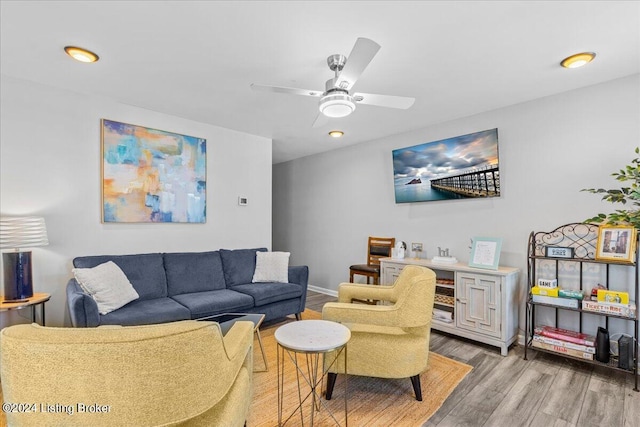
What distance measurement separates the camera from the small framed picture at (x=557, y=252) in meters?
2.67

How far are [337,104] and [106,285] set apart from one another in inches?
95.9

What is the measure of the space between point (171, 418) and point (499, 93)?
3.48 meters

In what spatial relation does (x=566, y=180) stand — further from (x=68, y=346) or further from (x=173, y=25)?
(x=68, y=346)

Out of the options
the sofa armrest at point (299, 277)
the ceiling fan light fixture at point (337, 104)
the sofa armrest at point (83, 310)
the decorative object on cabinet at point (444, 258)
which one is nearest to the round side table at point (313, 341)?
the ceiling fan light fixture at point (337, 104)

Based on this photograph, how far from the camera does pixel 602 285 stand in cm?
269

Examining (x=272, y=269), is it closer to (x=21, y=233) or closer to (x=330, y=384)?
(x=330, y=384)

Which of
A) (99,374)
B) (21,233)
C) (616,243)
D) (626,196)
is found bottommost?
(99,374)

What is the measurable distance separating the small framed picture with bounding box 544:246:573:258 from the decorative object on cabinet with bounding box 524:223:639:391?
0.02 metres

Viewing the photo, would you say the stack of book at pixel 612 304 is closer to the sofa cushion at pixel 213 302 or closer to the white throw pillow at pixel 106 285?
the sofa cushion at pixel 213 302

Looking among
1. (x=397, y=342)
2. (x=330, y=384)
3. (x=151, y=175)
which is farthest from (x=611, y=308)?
(x=151, y=175)

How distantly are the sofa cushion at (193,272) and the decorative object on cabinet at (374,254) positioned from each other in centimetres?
179

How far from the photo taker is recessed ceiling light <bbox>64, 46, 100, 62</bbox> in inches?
87.0

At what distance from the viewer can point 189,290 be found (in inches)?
130

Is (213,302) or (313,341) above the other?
(313,341)
